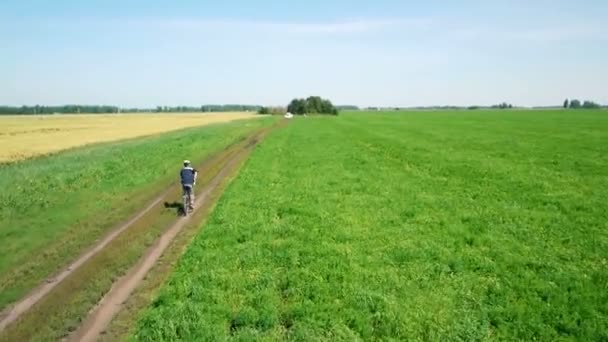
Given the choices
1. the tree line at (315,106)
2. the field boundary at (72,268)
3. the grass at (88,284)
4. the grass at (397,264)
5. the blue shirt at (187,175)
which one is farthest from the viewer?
the tree line at (315,106)

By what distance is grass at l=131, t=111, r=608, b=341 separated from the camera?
8375 millimetres

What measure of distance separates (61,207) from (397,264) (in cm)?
1376

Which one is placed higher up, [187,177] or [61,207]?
[187,177]

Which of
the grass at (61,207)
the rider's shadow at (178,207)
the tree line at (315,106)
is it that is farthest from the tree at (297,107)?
the rider's shadow at (178,207)

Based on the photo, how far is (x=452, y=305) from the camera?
9031 millimetres

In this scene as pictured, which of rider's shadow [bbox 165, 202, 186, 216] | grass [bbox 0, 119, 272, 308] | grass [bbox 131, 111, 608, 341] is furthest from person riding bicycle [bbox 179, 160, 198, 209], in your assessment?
grass [bbox 0, 119, 272, 308]

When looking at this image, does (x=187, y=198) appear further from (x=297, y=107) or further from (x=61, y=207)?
(x=297, y=107)

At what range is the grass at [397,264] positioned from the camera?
8.38m

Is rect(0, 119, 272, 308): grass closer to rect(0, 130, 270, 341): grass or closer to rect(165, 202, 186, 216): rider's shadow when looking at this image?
rect(0, 130, 270, 341): grass

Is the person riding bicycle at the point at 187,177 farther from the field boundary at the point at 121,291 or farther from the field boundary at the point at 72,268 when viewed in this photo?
the field boundary at the point at 72,268

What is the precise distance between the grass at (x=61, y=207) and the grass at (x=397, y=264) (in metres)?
3.41

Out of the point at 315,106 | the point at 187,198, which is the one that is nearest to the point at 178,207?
the point at 187,198

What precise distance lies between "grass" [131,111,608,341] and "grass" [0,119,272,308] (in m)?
3.41

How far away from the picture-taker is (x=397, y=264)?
11258 mm
